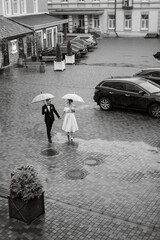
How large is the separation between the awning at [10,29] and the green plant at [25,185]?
24758mm

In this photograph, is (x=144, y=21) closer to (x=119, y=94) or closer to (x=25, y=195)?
(x=119, y=94)

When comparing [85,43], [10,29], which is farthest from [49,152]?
[85,43]

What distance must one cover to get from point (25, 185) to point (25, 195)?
24cm

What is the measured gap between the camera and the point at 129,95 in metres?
18.8

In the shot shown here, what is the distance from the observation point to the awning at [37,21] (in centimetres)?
3862

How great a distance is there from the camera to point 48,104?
15.2 meters

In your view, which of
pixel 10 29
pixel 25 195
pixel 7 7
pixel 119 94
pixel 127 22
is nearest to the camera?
pixel 25 195

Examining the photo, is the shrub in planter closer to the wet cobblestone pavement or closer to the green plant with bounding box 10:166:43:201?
the green plant with bounding box 10:166:43:201

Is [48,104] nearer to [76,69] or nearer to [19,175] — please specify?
[19,175]

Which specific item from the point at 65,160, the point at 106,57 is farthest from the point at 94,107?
the point at 106,57

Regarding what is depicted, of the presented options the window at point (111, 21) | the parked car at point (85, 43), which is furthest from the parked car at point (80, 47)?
the window at point (111, 21)

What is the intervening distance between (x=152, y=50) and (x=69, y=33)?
20161mm

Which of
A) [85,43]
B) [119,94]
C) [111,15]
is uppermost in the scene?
[111,15]

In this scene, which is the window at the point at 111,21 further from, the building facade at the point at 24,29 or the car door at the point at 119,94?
the car door at the point at 119,94
